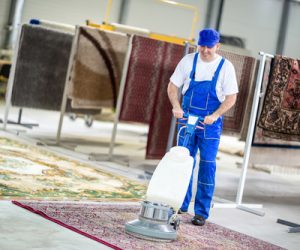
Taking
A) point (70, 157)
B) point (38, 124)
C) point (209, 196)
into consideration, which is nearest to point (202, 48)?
point (209, 196)

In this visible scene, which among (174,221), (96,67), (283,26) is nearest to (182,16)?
(283,26)

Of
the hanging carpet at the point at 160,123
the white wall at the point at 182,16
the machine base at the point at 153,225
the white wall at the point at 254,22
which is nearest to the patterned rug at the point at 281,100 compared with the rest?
the hanging carpet at the point at 160,123

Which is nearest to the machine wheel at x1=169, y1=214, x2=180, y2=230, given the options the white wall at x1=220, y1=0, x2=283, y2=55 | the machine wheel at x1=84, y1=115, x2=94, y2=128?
the machine wheel at x1=84, y1=115, x2=94, y2=128

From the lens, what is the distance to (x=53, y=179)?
616 cm

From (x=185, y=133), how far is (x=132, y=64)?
284cm

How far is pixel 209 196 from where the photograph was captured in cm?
538

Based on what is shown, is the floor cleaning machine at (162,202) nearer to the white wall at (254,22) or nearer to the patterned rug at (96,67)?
the patterned rug at (96,67)

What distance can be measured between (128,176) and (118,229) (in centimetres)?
268

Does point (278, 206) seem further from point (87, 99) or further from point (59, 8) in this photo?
point (59, 8)

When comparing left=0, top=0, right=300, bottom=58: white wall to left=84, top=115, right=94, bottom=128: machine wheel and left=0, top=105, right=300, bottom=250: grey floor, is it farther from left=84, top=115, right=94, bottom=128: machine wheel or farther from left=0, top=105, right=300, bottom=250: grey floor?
left=84, top=115, right=94, bottom=128: machine wheel

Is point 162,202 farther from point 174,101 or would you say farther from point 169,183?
point 174,101

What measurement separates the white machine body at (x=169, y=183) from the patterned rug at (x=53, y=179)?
1081 mm

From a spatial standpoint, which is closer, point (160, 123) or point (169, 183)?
point (169, 183)

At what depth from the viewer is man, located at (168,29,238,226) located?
5.24m
